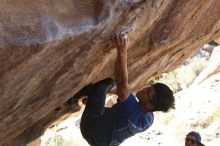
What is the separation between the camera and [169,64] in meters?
6.76

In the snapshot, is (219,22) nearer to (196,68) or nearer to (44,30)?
(44,30)

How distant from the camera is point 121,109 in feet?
13.1

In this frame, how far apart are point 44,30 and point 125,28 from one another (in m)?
0.87

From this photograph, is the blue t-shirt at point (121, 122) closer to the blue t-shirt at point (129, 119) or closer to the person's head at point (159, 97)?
the blue t-shirt at point (129, 119)

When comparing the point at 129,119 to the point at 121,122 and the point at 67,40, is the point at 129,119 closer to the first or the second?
the point at 121,122

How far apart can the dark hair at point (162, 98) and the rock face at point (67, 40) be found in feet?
1.84

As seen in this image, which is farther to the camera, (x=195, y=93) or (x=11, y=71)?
(x=195, y=93)

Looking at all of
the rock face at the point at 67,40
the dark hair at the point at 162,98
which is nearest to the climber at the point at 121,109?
the dark hair at the point at 162,98

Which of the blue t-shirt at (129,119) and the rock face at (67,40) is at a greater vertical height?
the rock face at (67,40)

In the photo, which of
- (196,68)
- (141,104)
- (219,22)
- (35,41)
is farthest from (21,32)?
Result: (196,68)

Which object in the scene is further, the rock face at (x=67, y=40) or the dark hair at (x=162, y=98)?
the dark hair at (x=162, y=98)

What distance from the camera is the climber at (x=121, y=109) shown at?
3.79 meters

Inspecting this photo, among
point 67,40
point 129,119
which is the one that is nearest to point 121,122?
point 129,119

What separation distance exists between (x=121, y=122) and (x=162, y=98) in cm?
46
